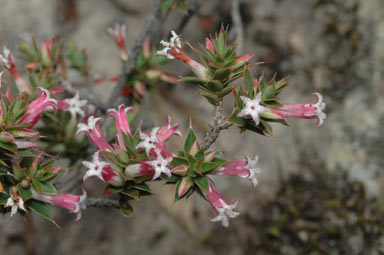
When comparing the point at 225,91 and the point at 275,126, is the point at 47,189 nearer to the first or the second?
the point at 225,91

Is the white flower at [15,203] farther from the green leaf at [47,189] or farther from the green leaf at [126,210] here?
the green leaf at [126,210]

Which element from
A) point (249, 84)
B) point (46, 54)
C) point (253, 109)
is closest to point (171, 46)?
point (249, 84)

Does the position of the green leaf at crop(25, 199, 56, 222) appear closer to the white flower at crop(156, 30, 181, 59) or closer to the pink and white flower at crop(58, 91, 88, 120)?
the pink and white flower at crop(58, 91, 88, 120)

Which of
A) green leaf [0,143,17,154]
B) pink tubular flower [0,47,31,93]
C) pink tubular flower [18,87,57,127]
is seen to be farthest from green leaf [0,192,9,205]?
pink tubular flower [0,47,31,93]

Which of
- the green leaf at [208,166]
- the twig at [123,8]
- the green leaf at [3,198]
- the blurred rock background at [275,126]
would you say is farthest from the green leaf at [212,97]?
the twig at [123,8]

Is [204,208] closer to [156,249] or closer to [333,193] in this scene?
[156,249]

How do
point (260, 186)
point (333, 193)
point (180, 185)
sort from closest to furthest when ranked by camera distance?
point (180, 185) < point (333, 193) < point (260, 186)

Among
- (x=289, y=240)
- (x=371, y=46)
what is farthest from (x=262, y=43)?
(x=289, y=240)
